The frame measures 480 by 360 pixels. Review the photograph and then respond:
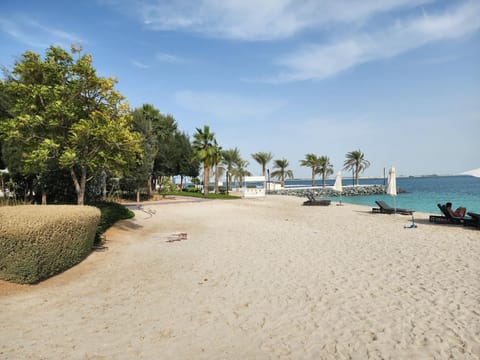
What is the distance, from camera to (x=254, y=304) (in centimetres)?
542

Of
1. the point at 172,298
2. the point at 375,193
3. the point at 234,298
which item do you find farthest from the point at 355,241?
the point at 375,193

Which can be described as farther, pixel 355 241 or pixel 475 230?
pixel 475 230

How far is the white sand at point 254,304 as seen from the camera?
3939 millimetres

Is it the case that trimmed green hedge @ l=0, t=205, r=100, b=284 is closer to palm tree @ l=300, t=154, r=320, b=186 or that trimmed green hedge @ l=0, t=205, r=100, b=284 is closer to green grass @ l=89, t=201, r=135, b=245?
green grass @ l=89, t=201, r=135, b=245

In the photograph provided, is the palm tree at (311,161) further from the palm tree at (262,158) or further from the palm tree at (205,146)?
the palm tree at (205,146)

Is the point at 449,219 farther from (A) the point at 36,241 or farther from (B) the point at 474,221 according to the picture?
(A) the point at 36,241

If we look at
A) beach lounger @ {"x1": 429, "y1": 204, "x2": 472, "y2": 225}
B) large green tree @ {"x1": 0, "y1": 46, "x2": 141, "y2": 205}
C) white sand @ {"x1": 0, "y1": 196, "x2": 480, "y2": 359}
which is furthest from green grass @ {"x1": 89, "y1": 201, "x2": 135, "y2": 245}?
beach lounger @ {"x1": 429, "y1": 204, "x2": 472, "y2": 225}

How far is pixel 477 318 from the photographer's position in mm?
4660

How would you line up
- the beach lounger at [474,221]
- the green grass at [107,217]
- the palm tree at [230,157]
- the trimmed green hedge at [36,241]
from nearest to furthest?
the trimmed green hedge at [36,241], the green grass at [107,217], the beach lounger at [474,221], the palm tree at [230,157]

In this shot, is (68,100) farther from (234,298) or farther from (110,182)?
(110,182)

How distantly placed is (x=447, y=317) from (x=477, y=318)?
465mm

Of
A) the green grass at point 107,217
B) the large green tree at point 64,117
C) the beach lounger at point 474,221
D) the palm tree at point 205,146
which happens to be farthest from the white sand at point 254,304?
the palm tree at point 205,146

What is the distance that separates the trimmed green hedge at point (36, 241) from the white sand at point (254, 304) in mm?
345

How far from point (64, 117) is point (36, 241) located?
5.44 meters
